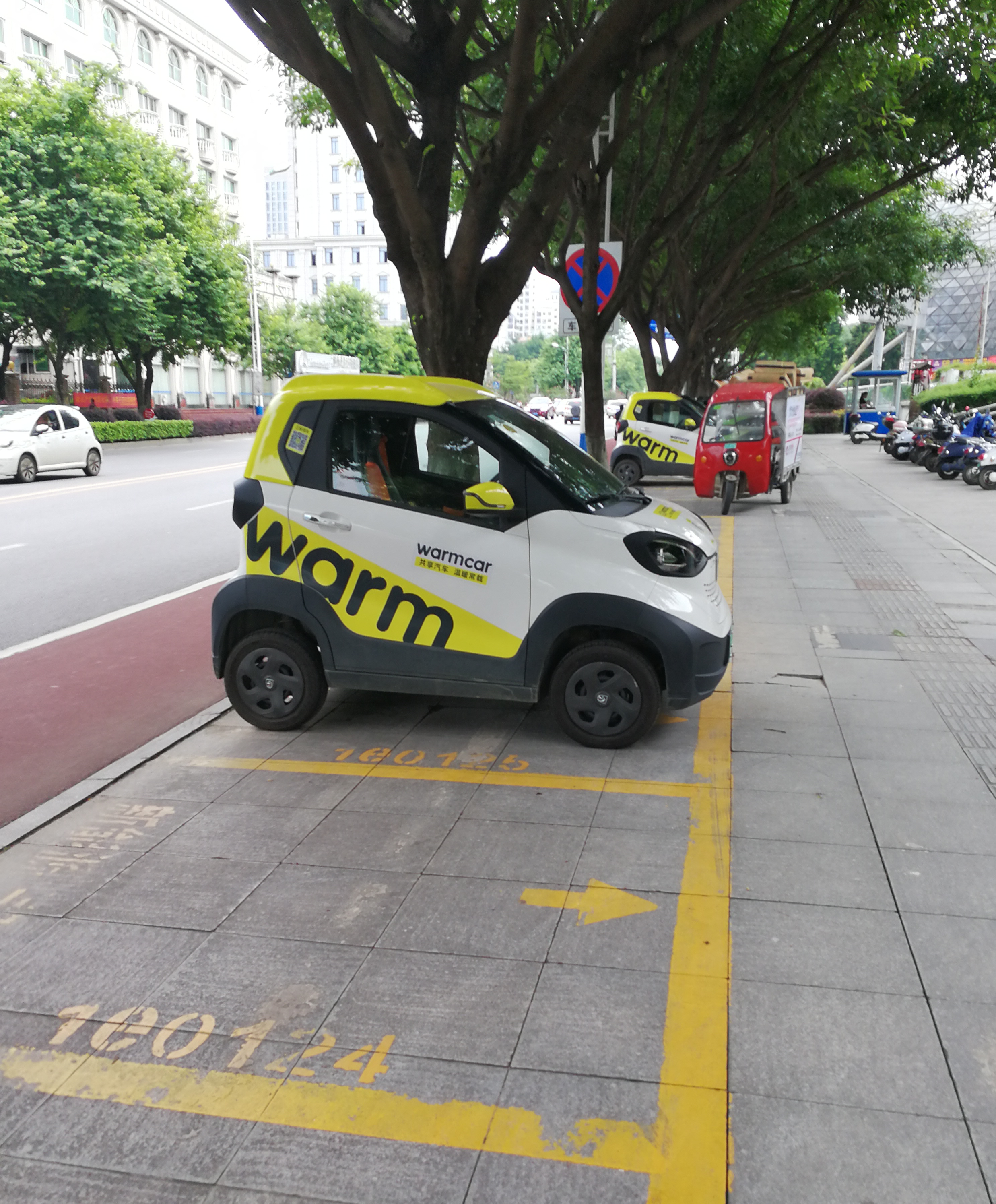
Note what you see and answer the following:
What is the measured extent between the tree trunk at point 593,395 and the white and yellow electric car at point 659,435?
4.63 m

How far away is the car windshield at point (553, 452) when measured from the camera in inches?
→ 215

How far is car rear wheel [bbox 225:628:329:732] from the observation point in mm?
5688

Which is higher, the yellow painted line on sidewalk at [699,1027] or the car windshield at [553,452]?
the car windshield at [553,452]

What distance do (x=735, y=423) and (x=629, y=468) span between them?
15.2ft

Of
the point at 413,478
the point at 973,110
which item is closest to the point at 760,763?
the point at 413,478

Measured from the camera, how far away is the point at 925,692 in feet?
21.5

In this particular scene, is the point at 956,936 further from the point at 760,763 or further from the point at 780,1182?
the point at 760,763

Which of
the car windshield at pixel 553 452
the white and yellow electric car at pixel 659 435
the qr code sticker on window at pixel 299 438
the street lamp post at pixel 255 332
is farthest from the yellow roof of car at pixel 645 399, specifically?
the street lamp post at pixel 255 332

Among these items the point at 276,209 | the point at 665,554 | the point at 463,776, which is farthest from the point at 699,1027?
the point at 276,209

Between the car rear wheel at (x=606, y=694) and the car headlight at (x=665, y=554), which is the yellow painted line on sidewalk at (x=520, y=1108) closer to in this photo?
the car rear wheel at (x=606, y=694)

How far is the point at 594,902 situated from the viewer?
3861 millimetres

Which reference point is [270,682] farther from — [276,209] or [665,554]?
[276,209]

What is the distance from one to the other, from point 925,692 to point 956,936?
3226mm

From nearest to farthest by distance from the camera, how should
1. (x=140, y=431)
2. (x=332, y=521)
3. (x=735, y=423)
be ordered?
(x=332, y=521)
(x=735, y=423)
(x=140, y=431)
